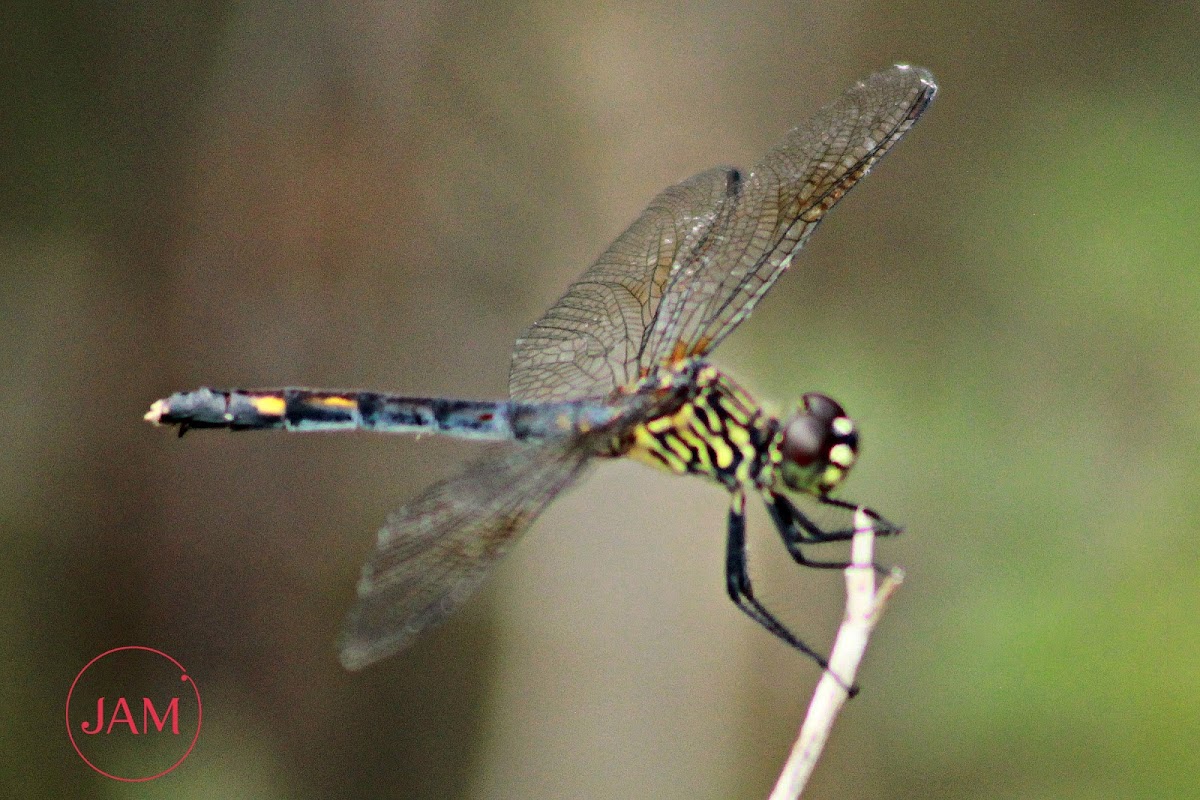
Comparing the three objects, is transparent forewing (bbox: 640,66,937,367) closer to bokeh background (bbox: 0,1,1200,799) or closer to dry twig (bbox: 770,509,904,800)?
dry twig (bbox: 770,509,904,800)

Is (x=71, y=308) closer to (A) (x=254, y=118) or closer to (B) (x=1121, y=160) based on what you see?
(A) (x=254, y=118)

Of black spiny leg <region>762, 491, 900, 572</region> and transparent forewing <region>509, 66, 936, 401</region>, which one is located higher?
transparent forewing <region>509, 66, 936, 401</region>

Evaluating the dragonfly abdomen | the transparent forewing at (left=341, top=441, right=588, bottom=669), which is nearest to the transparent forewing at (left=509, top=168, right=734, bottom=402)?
the dragonfly abdomen

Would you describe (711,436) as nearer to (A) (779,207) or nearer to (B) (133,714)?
(A) (779,207)

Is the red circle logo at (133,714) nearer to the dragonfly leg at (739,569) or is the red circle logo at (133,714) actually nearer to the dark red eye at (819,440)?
the dragonfly leg at (739,569)

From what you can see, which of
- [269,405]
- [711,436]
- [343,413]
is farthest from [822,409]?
[269,405]
